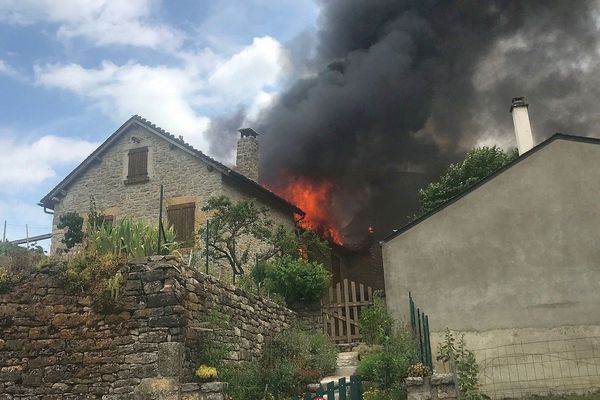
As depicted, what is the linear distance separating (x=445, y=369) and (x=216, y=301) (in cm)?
509

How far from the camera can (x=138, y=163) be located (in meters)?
19.4

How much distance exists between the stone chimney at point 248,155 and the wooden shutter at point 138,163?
10.1 ft

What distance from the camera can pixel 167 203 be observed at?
→ 18.6 metres

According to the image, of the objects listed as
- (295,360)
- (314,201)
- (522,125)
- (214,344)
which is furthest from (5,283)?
(314,201)

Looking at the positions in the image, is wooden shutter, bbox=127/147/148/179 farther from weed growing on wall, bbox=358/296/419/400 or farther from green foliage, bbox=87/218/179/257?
green foliage, bbox=87/218/179/257

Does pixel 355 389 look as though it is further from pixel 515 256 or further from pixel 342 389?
pixel 515 256

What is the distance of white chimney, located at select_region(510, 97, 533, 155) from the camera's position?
15.1m

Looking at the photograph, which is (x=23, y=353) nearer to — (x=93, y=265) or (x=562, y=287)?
(x=93, y=265)

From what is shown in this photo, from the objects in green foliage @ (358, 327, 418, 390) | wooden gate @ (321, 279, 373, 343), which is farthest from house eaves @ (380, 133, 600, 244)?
green foliage @ (358, 327, 418, 390)

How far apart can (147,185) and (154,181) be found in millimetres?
306

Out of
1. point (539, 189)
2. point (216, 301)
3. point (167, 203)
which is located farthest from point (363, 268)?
point (216, 301)

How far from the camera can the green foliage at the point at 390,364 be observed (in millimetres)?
9586

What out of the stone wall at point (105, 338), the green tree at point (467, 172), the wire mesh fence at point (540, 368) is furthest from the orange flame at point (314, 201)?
the stone wall at point (105, 338)

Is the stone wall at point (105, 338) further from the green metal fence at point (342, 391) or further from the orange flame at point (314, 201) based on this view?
the orange flame at point (314, 201)
